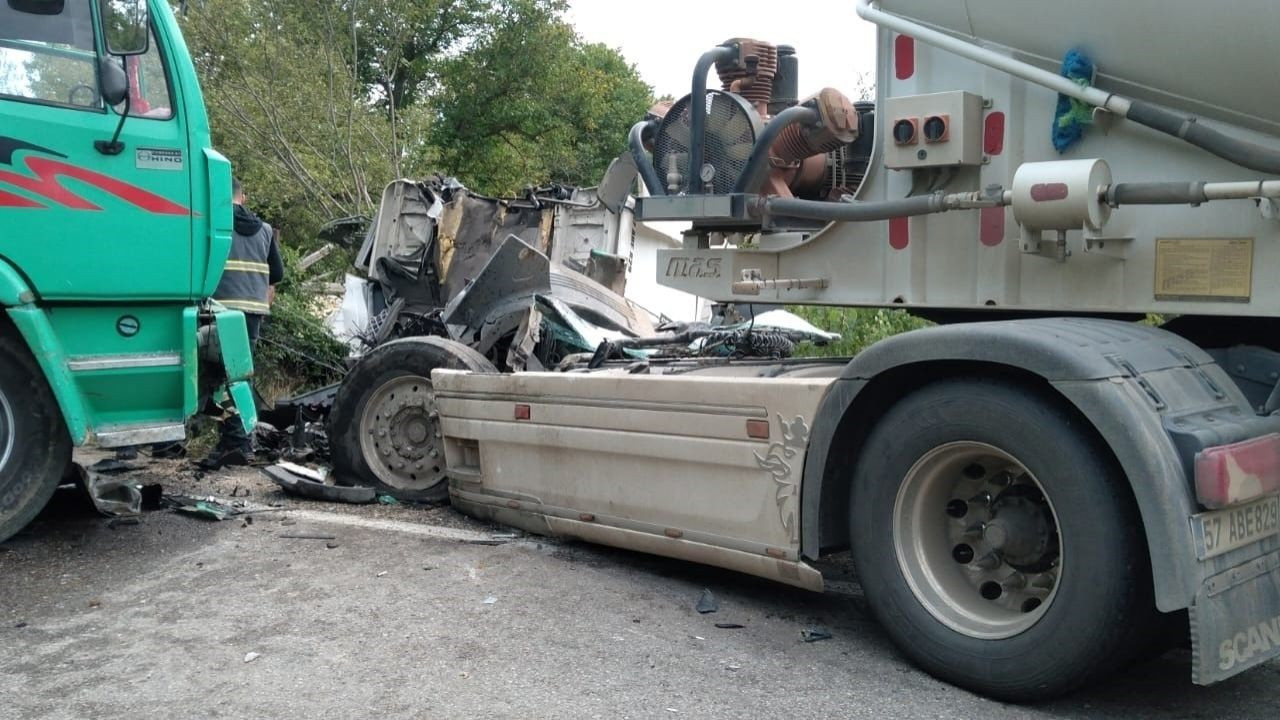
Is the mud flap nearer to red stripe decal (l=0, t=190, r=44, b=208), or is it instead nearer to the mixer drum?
the mixer drum

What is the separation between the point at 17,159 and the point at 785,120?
3.27 meters

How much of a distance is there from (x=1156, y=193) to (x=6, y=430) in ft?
15.7

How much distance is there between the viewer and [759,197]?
15.1 feet

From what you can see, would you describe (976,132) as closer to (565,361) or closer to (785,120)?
(785,120)

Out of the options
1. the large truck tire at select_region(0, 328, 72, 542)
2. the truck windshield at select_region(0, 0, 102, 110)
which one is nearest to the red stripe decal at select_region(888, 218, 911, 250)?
the truck windshield at select_region(0, 0, 102, 110)

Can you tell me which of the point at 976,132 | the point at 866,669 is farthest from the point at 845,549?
the point at 976,132

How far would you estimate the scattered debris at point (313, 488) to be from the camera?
253 inches

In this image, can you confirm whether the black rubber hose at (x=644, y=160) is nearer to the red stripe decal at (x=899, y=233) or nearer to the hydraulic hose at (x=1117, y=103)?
the red stripe decal at (x=899, y=233)

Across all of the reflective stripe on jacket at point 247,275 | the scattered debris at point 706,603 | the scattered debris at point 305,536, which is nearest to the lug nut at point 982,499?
the scattered debris at point 706,603

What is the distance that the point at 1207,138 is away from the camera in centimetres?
358

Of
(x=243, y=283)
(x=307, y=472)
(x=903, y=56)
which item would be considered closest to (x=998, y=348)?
(x=903, y=56)

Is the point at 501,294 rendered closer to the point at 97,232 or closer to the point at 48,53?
the point at 97,232

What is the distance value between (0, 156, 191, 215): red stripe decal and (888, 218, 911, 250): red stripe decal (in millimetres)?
3314

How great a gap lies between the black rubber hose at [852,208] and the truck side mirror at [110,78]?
289cm
